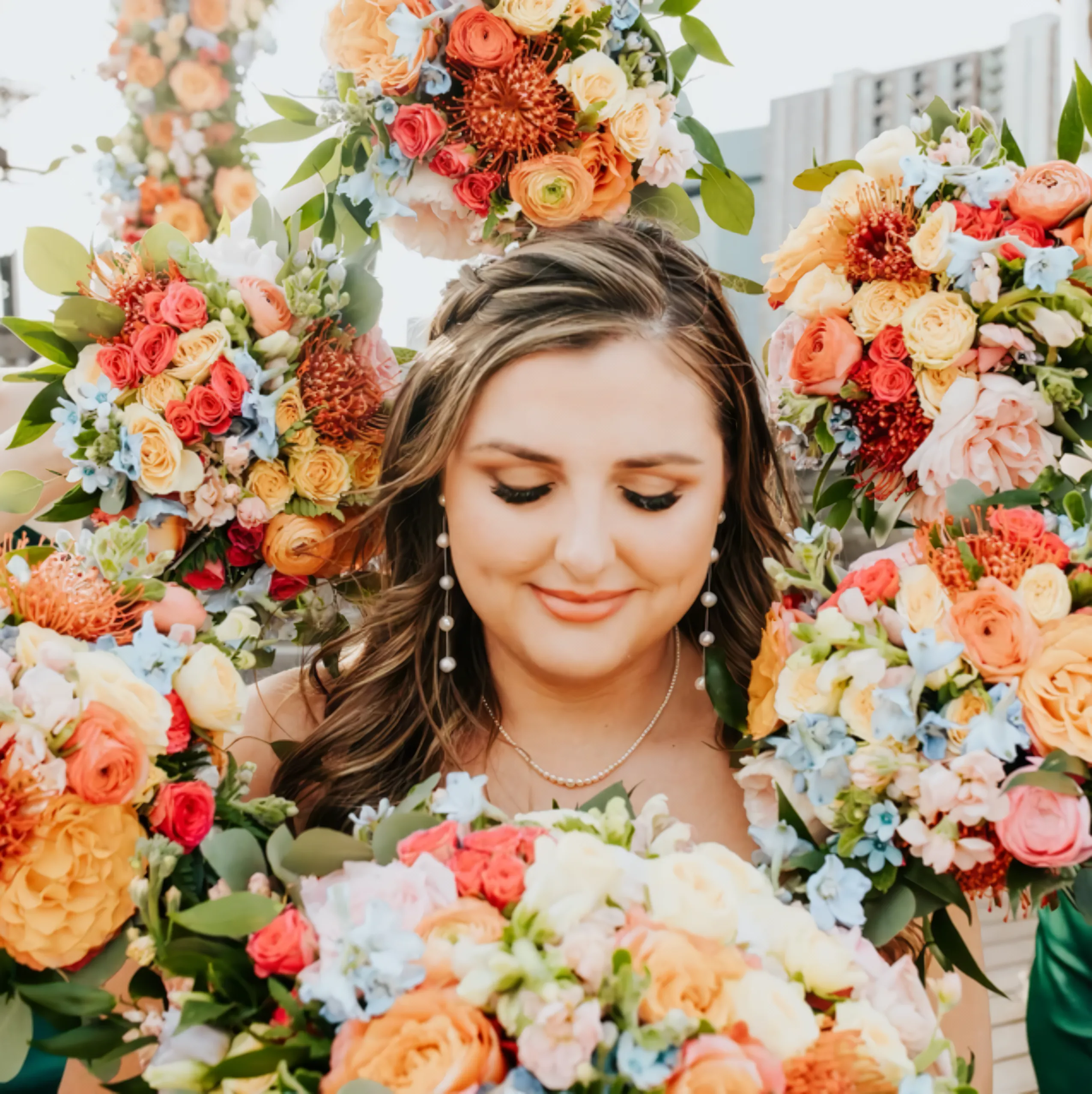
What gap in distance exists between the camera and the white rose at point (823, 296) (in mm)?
1656

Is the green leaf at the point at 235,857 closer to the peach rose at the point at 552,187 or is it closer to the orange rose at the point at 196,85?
the peach rose at the point at 552,187

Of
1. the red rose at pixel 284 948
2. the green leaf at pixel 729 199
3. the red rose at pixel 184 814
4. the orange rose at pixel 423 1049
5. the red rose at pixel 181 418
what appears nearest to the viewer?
the orange rose at pixel 423 1049

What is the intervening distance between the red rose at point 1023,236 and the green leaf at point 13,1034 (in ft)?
4.60

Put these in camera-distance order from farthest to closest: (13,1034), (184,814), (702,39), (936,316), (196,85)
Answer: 1. (196,85)
2. (702,39)
3. (936,316)
4. (184,814)
5. (13,1034)

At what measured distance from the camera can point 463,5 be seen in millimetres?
1644

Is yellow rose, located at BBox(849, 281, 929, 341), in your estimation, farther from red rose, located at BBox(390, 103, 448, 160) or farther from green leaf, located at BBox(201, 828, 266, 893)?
green leaf, located at BBox(201, 828, 266, 893)

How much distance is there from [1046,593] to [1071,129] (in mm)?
699

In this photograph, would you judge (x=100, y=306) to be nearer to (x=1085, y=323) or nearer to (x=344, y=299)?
(x=344, y=299)

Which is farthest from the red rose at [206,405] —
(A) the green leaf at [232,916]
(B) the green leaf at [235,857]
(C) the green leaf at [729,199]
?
(C) the green leaf at [729,199]

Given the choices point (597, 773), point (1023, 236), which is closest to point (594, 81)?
point (1023, 236)

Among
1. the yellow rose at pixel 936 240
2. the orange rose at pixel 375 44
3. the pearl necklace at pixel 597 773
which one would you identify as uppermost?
the orange rose at pixel 375 44

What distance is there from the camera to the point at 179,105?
127 inches

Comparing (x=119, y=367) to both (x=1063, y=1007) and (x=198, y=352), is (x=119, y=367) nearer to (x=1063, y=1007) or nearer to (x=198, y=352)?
(x=198, y=352)

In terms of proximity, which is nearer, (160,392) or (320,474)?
(160,392)
